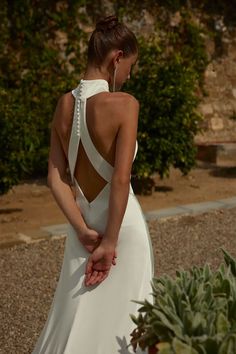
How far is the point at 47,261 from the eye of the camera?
16.5 feet

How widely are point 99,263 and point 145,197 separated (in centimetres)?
511

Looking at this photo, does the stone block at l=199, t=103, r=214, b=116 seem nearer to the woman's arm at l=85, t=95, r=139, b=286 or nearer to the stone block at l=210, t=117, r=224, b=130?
the stone block at l=210, t=117, r=224, b=130

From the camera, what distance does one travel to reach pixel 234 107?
1131cm

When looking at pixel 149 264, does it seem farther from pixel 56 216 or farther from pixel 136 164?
pixel 136 164

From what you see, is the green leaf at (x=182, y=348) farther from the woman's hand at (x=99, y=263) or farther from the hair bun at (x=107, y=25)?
the hair bun at (x=107, y=25)

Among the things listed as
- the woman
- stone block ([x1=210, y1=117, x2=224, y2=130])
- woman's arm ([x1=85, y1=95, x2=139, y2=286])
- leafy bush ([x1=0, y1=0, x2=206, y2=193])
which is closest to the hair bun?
the woman

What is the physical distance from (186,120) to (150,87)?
56 cm

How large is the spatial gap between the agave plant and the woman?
0.34 meters

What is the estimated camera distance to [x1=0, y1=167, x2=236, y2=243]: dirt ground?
20.5 feet

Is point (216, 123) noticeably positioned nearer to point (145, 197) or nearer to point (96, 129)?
point (145, 197)

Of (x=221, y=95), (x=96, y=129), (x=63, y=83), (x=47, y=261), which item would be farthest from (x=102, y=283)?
(x=221, y=95)

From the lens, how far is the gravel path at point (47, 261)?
150 inches

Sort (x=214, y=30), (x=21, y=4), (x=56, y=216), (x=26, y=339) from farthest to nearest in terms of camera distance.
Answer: (x=214, y=30) → (x=21, y=4) → (x=56, y=216) → (x=26, y=339)

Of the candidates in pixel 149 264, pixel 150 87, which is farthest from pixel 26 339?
pixel 150 87
